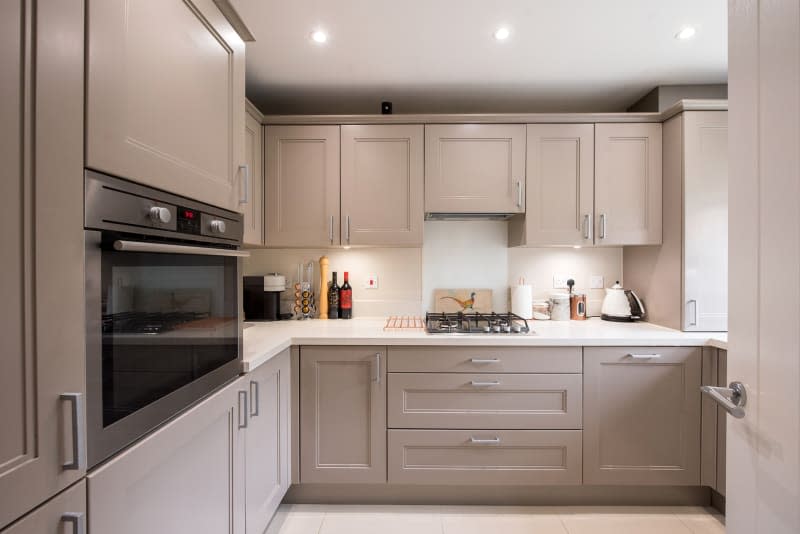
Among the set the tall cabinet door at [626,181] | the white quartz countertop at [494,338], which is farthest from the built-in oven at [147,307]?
the tall cabinet door at [626,181]

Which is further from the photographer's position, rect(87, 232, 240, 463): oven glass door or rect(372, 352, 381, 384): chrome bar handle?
rect(372, 352, 381, 384): chrome bar handle

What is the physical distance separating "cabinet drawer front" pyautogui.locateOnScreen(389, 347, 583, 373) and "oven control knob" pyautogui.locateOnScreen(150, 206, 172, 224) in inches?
51.4

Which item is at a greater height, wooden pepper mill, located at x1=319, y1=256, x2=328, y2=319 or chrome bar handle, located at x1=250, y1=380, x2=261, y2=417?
wooden pepper mill, located at x1=319, y1=256, x2=328, y2=319

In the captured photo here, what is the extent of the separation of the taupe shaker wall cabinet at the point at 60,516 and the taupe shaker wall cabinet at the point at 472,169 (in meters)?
1.99

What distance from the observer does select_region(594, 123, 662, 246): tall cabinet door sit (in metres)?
2.31

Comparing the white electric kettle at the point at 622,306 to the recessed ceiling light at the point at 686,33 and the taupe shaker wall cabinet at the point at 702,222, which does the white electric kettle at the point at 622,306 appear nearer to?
the taupe shaker wall cabinet at the point at 702,222

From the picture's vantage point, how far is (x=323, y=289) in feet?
8.59

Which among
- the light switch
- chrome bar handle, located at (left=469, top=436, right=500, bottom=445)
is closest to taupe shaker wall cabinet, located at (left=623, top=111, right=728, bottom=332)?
chrome bar handle, located at (left=469, top=436, right=500, bottom=445)

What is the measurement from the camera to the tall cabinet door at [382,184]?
2.35 meters

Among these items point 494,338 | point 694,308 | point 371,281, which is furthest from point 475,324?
point 694,308

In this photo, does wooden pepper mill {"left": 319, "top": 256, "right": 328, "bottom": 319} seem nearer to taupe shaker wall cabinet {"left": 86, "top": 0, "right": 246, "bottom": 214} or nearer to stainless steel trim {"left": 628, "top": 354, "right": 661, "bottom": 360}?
taupe shaker wall cabinet {"left": 86, "top": 0, "right": 246, "bottom": 214}

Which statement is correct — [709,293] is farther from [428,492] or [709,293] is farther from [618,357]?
[428,492]

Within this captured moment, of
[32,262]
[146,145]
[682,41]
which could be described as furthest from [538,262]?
[32,262]

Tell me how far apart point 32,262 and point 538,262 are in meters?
2.61
